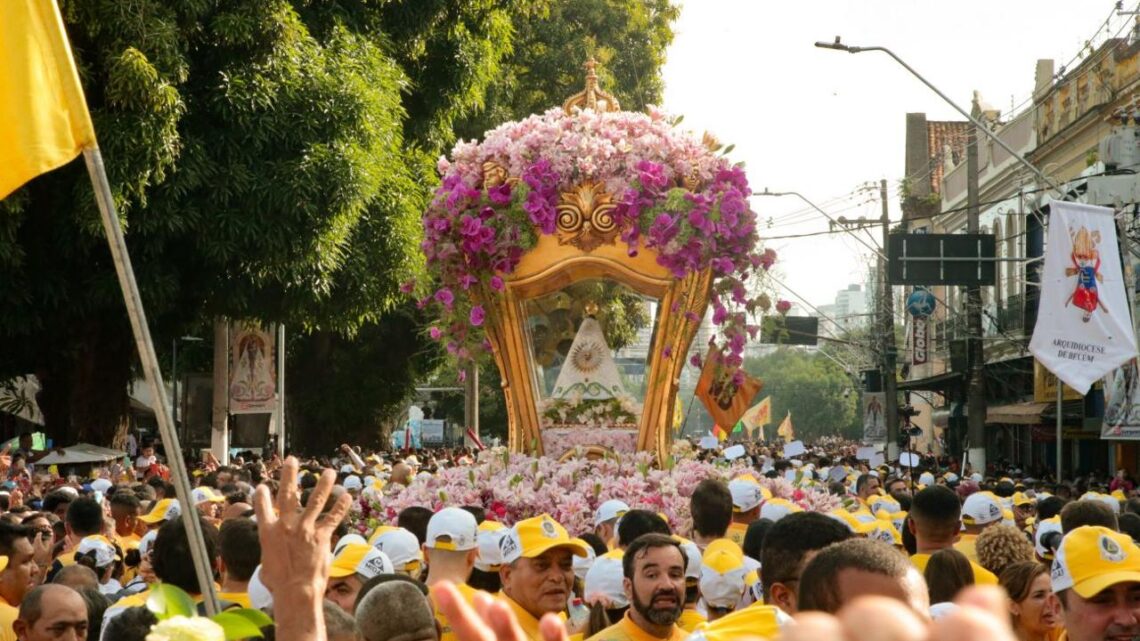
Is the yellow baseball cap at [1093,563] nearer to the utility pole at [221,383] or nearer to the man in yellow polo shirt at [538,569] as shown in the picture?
the man in yellow polo shirt at [538,569]

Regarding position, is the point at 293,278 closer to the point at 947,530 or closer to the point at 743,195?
the point at 743,195

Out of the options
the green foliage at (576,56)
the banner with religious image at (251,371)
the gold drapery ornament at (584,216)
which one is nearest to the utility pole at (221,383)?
the banner with religious image at (251,371)

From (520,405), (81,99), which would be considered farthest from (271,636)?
(520,405)

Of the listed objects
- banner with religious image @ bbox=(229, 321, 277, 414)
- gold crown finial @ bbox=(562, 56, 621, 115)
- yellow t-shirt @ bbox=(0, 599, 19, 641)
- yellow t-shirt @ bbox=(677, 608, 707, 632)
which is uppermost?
gold crown finial @ bbox=(562, 56, 621, 115)

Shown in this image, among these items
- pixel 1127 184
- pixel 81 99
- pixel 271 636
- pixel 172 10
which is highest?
pixel 172 10

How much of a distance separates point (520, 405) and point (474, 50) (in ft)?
43.5

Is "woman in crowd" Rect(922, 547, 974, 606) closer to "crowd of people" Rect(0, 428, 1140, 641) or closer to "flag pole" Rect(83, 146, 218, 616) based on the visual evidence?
"crowd of people" Rect(0, 428, 1140, 641)

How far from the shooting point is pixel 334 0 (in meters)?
22.4

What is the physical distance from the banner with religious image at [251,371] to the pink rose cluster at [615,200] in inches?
490

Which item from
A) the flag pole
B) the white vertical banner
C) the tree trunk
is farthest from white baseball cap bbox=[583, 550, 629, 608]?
the tree trunk

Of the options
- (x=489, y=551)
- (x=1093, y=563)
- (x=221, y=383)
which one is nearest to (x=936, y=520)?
(x=489, y=551)

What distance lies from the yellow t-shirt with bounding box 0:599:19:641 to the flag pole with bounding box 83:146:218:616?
2.53 meters

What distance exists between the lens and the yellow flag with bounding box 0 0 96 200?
5.27 m

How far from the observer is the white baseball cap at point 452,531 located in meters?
7.61
